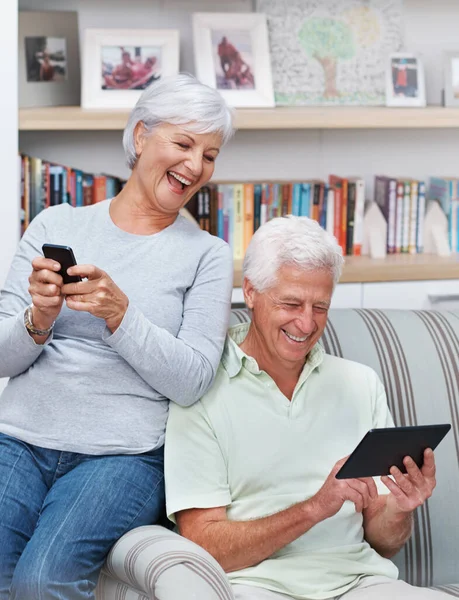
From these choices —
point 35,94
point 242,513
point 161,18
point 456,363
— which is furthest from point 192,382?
point 161,18

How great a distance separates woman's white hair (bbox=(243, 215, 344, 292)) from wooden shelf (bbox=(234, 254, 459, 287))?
121 centimetres

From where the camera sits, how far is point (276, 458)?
6.05 ft

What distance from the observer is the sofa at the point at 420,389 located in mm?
2061

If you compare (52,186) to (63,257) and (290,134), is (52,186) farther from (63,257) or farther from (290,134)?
(63,257)

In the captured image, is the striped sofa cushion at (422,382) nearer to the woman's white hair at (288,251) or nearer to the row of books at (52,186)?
the woman's white hair at (288,251)

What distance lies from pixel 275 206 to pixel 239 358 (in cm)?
144

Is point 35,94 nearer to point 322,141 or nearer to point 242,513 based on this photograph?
point 322,141

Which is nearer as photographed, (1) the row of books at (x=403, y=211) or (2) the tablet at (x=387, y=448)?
(2) the tablet at (x=387, y=448)

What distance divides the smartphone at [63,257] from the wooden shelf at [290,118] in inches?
50.2

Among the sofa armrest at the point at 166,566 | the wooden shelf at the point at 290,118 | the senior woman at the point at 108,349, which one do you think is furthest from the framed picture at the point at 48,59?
the sofa armrest at the point at 166,566

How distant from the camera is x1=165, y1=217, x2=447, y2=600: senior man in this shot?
1744 millimetres

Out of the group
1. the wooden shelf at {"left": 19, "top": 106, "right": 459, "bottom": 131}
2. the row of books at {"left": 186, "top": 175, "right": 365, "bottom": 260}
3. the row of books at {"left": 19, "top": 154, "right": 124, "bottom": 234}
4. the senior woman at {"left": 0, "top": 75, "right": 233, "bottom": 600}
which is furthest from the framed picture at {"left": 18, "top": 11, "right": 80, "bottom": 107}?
the senior woman at {"left": 0, "top": 75, "right": 233, "bottom": 600}

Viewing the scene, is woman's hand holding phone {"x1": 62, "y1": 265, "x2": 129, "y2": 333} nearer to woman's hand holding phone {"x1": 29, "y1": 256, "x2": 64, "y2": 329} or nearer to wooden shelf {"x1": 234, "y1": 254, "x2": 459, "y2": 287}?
woman's hand holding phone {"x1": 29, "y1": 256, "x2": 64, "y2": 329}

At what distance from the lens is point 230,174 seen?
3.44 metres
